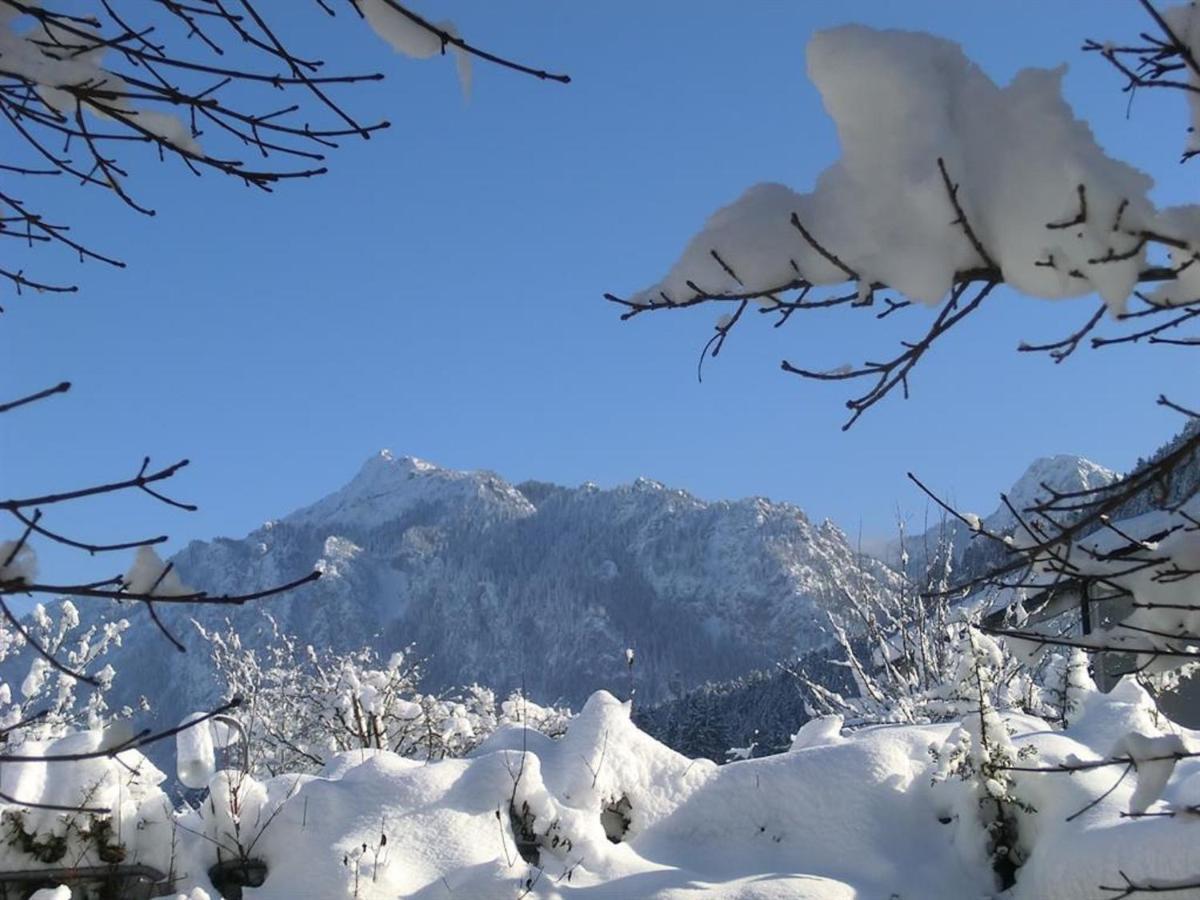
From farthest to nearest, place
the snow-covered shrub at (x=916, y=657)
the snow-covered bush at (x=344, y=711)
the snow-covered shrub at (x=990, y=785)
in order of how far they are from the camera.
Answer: the snow-covered bush at (x=344, y=711), the snow-covered shrub at (x=916, y=657), the snow-covered shrub at (x=990, y=785)

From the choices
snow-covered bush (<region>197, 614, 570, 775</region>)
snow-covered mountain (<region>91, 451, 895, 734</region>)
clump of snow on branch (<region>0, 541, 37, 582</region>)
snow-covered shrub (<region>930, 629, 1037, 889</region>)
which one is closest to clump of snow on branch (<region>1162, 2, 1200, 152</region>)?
clump of snow on branch (<region>0, 541, 37, 582</region>)

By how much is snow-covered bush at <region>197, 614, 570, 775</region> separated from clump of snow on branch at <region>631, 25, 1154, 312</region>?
10.7 meters

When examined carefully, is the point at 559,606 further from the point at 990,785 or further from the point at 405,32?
the point at 405,32

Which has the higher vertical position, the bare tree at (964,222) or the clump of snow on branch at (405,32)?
the clump of snow on branch at (405,32)

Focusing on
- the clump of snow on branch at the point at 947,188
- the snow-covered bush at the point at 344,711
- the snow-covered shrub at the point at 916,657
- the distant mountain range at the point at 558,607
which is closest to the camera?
the clump of snow on branch at the point at 947,188

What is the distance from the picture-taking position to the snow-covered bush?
1330 centimetres

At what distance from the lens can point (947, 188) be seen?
1297 millimetres

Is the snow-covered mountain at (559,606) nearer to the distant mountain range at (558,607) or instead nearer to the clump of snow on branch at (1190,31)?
the distant mountain range at (558,607)

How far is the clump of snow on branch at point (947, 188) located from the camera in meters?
1.26

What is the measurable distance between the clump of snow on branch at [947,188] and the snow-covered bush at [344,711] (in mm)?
10736

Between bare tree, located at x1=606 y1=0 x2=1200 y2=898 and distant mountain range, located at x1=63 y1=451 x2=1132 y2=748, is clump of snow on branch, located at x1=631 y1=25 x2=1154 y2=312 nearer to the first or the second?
bare tree, located at x1=606 y1=0 x2=1200 y2=898

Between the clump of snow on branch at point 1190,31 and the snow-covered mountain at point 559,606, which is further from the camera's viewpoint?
the snow-covered mountain at point 559,606

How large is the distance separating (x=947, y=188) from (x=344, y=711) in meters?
13.8

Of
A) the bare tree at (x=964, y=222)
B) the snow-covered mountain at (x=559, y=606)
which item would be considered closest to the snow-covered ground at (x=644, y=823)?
the bare tree at (x=964, y=222)
